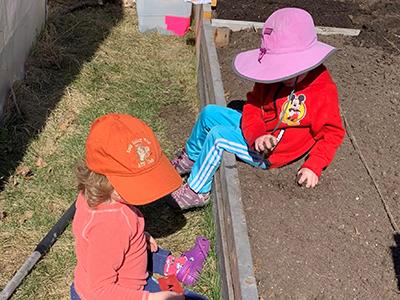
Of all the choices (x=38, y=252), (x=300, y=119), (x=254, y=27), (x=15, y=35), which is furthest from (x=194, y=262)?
(x=254, y=27)

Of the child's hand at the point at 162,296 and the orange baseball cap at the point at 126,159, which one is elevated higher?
the orange baseball cap at the point at 126,159

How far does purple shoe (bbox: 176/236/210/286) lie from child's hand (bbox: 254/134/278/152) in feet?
2.10

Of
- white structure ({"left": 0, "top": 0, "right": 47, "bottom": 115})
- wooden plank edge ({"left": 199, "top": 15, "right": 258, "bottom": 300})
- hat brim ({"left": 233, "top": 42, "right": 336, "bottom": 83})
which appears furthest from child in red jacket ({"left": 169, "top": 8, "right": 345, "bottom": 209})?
white structure ({"left": 0, "top": 0, "right": 47, "bottom": 115})

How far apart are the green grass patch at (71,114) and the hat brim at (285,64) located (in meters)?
1.07

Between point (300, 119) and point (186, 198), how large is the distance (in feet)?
2.91

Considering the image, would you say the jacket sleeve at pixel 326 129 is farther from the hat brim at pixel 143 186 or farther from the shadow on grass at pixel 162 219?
the hat brim at pixel 143 186

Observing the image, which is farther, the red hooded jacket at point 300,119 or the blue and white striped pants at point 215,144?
the blue and white striped pants at point 215,144

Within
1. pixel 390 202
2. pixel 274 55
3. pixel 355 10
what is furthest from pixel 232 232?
pixel 355 10

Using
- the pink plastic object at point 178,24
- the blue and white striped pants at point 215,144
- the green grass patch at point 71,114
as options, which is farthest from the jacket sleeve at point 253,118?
the pink plastic object at point 178,24

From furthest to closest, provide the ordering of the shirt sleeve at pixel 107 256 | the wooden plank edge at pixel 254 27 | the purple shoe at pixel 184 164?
1. the wooden plank edge at pixel 254 27
2. the purple shoe at pixel 184 164
3. the shirt sleeve at pixel 107 256

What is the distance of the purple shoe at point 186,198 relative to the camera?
147 inches

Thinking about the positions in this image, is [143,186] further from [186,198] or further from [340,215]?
[340,215]

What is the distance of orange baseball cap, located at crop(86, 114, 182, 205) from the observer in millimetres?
2254

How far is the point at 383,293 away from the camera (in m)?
3.06
